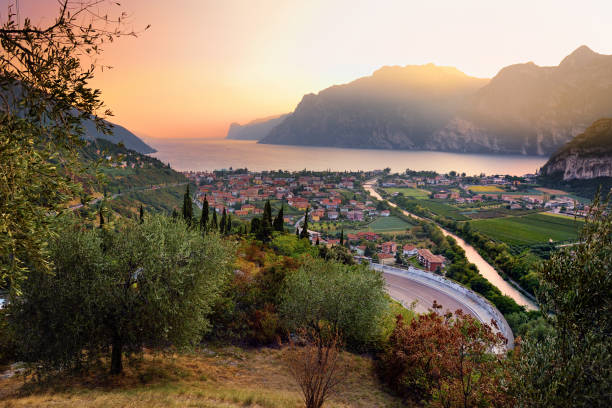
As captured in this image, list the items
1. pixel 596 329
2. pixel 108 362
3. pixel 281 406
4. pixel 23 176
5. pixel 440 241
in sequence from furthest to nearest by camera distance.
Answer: pixel 440 241
pixel 108 362
pixel 281 406
pixel 596 329
pixel 23 176

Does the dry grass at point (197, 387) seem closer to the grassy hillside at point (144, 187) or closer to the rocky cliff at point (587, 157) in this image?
the grassy hillside at point (144, 187)

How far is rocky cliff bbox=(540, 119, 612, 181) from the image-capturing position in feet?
361

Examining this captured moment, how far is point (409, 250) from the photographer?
54.8m

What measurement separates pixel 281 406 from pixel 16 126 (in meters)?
8.84

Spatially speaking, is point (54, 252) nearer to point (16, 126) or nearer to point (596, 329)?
point (16, 126)

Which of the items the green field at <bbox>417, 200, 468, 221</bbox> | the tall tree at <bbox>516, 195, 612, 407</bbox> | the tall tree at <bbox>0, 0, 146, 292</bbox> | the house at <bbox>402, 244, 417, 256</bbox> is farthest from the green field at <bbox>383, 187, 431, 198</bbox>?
the tall tree at <bbox>0, 0, 146, 292</bbox>

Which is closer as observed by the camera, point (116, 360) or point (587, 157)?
point (116, 360)

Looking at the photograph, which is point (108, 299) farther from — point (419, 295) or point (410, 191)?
point (410, 191)

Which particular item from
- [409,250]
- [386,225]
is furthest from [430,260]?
[386,225]

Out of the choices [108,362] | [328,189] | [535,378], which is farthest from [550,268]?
[328,189]

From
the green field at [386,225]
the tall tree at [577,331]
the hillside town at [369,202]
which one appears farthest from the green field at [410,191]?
the tall tree at [577,331]

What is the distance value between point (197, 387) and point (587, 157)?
154651 mm

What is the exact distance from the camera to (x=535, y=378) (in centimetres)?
595

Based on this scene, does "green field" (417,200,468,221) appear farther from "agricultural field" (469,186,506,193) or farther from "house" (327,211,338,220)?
"agricultural field" (469,186,506,193)
